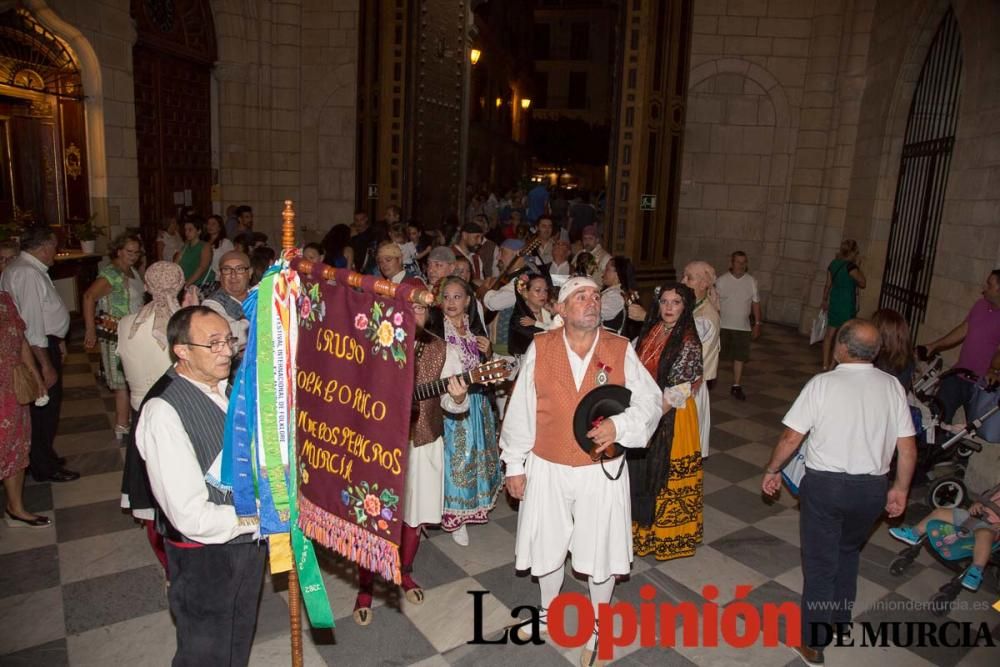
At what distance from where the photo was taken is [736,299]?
7.83 meters

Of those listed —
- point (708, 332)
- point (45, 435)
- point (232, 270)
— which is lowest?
point (45, 435)

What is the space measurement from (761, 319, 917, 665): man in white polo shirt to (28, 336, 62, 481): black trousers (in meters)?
5.36

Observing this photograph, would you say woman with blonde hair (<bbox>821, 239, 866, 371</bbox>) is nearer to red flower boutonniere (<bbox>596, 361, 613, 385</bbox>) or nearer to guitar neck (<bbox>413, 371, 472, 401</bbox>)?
red flower boutonniere (<bbox>596, 361, 613, 385</bbox>)

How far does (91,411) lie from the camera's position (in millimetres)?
6762

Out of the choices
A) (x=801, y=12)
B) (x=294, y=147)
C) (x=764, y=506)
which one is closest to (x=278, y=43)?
(x=294, y=147)

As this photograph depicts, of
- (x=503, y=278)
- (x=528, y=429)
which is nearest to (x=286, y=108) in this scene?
(x=503, y=278)

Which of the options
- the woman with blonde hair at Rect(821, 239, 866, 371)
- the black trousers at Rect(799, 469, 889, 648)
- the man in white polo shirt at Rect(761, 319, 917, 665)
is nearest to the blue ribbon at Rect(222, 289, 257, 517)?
the man in white polo shirt at Rect(761, 319, 917, 665)

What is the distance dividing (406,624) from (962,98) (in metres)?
8.06

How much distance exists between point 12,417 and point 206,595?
2639mm

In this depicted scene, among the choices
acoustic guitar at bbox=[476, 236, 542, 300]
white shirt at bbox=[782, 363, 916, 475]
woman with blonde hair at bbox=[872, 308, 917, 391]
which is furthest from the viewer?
acoustic guitar at bbox=[476, 236, 542, 300]

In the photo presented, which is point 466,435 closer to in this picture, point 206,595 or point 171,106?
point 206,595

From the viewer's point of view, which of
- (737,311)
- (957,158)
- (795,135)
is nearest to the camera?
(957,158)

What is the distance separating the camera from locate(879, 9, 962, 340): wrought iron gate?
8383 mm

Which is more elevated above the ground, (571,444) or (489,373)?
(489,373)
